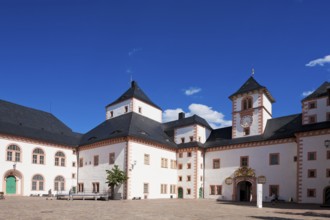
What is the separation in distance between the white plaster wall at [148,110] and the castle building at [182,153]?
279mm

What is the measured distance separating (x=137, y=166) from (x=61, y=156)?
12311 millimetres

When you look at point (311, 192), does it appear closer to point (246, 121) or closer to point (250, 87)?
point (246, 121)

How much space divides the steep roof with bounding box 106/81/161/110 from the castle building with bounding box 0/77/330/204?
347 mm

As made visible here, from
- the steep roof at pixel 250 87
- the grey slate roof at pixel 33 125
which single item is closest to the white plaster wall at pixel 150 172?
the grey slate roof at pixel 33 125

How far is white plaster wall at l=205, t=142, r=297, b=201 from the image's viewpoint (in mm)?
36594

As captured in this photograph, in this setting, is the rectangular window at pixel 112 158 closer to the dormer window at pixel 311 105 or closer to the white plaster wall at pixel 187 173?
the white plaster wall at pixel 187 173

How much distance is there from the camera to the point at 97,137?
149 feet

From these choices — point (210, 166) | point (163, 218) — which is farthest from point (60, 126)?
point (163, 218)

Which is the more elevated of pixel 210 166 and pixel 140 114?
pixel 140 114

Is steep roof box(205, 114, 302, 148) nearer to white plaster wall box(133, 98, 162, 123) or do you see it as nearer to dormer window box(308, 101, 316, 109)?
dormer window box(308, 101, 316, 109)

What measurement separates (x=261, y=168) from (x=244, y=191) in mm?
5084

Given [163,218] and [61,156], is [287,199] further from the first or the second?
[61,156]

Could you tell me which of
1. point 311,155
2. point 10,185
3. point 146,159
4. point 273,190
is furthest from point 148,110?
point 311,155

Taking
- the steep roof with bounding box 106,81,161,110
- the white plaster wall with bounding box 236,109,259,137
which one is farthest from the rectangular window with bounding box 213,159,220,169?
the steep roof with bounding box 106,81,161,110
